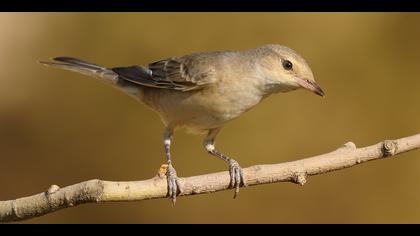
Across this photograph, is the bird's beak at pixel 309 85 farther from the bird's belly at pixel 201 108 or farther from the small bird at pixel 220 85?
the bird's belly at pixel 201 108

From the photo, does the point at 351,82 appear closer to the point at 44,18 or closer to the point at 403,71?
the point at 403,71

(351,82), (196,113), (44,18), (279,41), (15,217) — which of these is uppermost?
(44,18)

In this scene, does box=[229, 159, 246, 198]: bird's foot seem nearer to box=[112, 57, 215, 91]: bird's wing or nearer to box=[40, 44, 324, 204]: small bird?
box=[40, 44, 324, 204]: small bird

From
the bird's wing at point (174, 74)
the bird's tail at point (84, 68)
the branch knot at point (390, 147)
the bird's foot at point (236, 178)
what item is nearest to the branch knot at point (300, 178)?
the bird's foot at point (236, 178)

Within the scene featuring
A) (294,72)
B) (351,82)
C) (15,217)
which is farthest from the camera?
(351,82)

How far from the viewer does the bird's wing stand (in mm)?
4531

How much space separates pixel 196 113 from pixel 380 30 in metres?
2.82

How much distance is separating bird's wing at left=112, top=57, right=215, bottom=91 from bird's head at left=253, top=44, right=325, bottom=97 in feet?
1.26

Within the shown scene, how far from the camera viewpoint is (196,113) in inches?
173

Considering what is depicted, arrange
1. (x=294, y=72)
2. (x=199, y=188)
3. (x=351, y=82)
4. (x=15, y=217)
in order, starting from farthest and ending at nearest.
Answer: (x=351, y=82)
(x=294, y=72)
(x=199, y=188)
(x=15, y=217)

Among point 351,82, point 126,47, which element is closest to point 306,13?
point 351,82

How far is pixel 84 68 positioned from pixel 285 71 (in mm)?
1638

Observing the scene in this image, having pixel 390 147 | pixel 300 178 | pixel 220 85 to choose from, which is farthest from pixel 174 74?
pixel 390 147

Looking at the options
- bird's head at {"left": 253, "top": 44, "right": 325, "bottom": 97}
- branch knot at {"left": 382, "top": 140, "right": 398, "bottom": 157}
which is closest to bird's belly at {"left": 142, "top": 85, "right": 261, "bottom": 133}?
bird's head at {"left": 253, "top": 44, "right": 325, "bottom": 97}
